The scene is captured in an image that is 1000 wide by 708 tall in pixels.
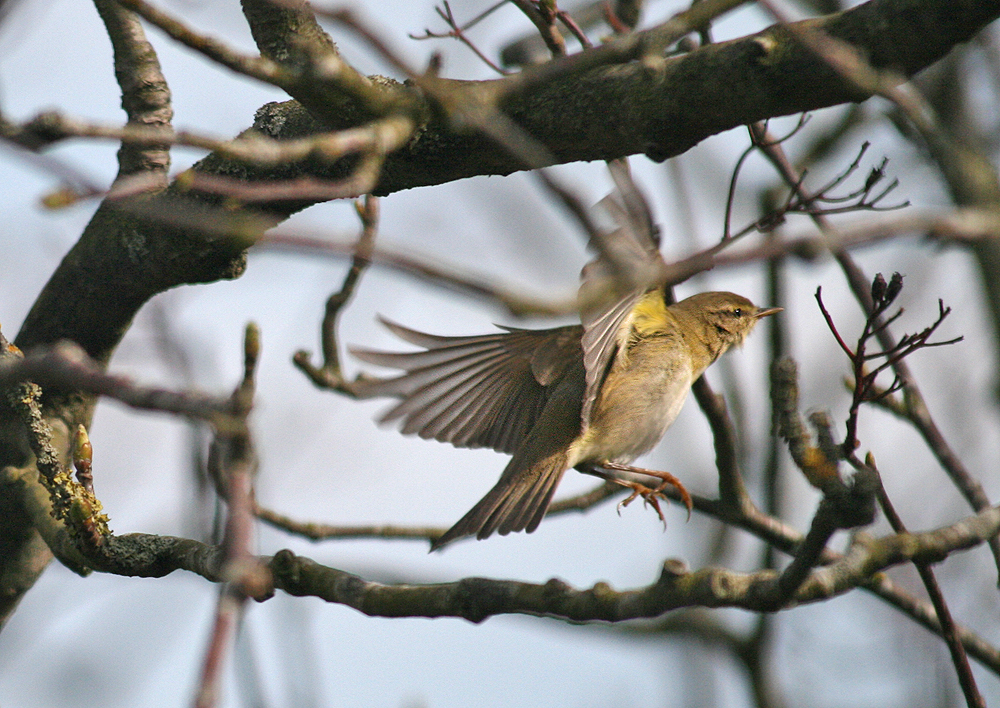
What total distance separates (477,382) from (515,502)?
68 cm

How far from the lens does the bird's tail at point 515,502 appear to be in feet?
11.0

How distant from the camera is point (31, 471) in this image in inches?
104

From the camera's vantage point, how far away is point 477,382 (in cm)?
409

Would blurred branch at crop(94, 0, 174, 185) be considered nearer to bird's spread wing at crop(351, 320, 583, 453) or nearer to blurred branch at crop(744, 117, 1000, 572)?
bird's spread wing at crop(351, 320, 583, 453)

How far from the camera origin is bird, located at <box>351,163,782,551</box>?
150 inches

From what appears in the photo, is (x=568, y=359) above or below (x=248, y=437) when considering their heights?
above

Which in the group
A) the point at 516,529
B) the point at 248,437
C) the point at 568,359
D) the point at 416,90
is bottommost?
the point at 248,437

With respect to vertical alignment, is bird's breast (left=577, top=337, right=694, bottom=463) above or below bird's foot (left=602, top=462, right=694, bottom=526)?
above

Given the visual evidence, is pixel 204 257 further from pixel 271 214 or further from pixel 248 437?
pixel 248 437

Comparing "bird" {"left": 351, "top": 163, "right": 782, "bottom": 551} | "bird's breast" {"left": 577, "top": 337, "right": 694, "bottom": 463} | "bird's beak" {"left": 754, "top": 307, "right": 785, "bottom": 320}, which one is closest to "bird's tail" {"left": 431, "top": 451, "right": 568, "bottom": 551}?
"bird" {"left": 351, "top": 163, "right": 782, "bottom": 551}

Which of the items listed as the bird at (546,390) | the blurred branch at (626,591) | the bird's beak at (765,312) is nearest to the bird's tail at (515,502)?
the bird at (546,390)

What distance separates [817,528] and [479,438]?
246 centimetres

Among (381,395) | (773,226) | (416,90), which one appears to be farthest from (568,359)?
(416,90)

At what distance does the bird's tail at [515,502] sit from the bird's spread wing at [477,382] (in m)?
0.23
